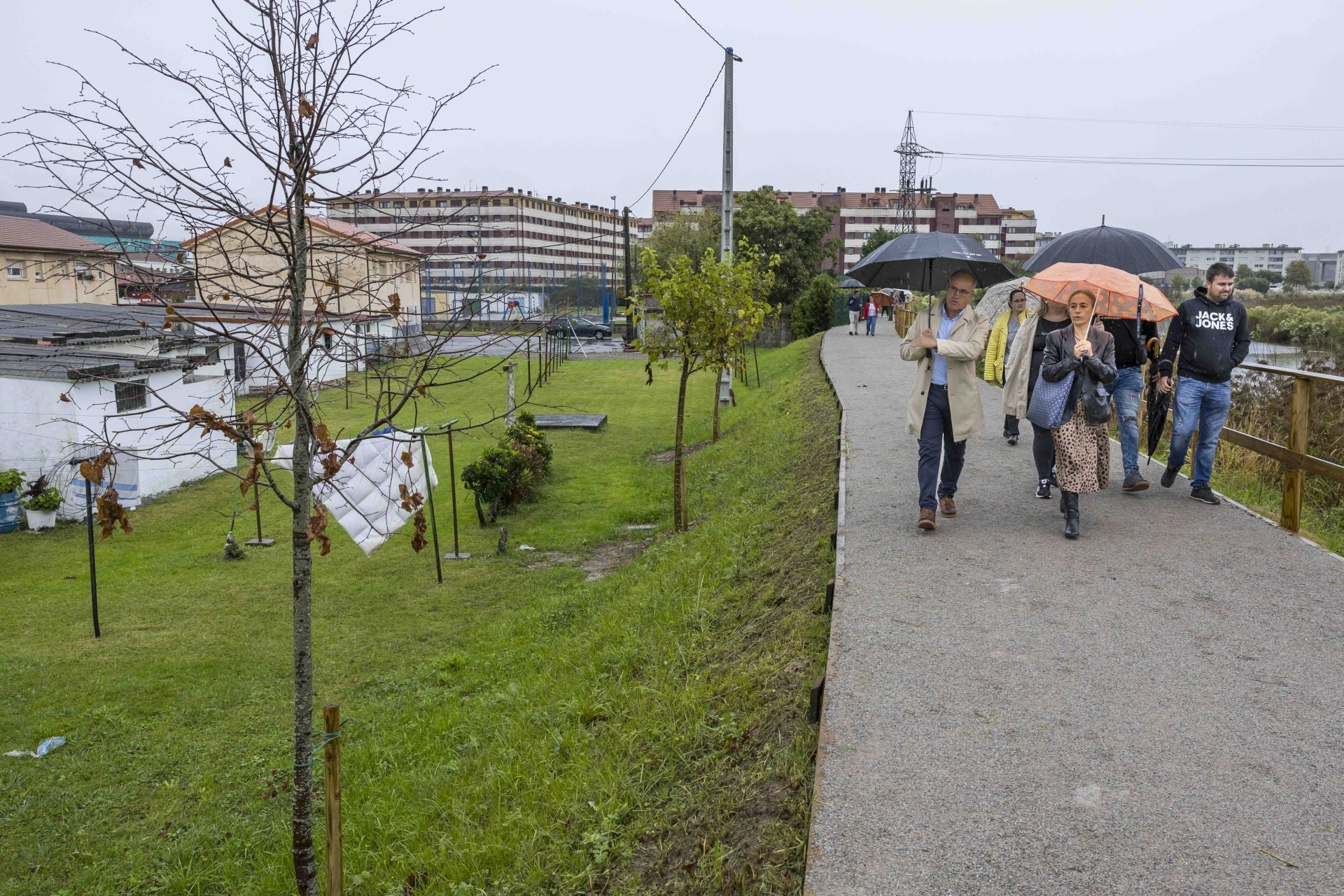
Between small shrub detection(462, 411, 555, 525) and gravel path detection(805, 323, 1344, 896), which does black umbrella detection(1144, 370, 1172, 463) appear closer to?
gravel path detection(805, 323, 1344, 896)

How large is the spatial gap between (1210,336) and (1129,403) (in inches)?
31.8

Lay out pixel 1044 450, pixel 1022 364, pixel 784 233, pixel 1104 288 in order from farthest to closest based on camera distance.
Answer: pixel 784 233, pixel 1022 364, pixel 1044 450, pixel 1104 288

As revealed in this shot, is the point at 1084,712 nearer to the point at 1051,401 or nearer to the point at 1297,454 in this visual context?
the point at 1051,401

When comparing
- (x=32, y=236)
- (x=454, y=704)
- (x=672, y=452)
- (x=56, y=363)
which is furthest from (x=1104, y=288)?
(x=32, y=236)

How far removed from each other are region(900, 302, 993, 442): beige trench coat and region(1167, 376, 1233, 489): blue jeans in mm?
1706

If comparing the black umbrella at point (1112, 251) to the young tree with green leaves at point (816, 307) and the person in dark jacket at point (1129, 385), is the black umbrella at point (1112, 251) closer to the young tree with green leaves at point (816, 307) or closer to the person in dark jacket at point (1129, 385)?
the person in dark jacket at point (1129, 385)

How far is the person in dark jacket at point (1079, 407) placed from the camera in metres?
6.64

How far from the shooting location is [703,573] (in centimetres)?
820

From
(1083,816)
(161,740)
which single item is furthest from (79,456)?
(1083,816)

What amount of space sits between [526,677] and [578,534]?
6.23m

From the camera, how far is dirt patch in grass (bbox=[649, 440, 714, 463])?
19.6 m

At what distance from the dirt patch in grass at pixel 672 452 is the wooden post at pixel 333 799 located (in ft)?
48.5

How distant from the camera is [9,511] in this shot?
16.7 metres

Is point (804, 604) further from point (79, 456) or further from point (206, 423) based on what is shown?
point (79, 456)
